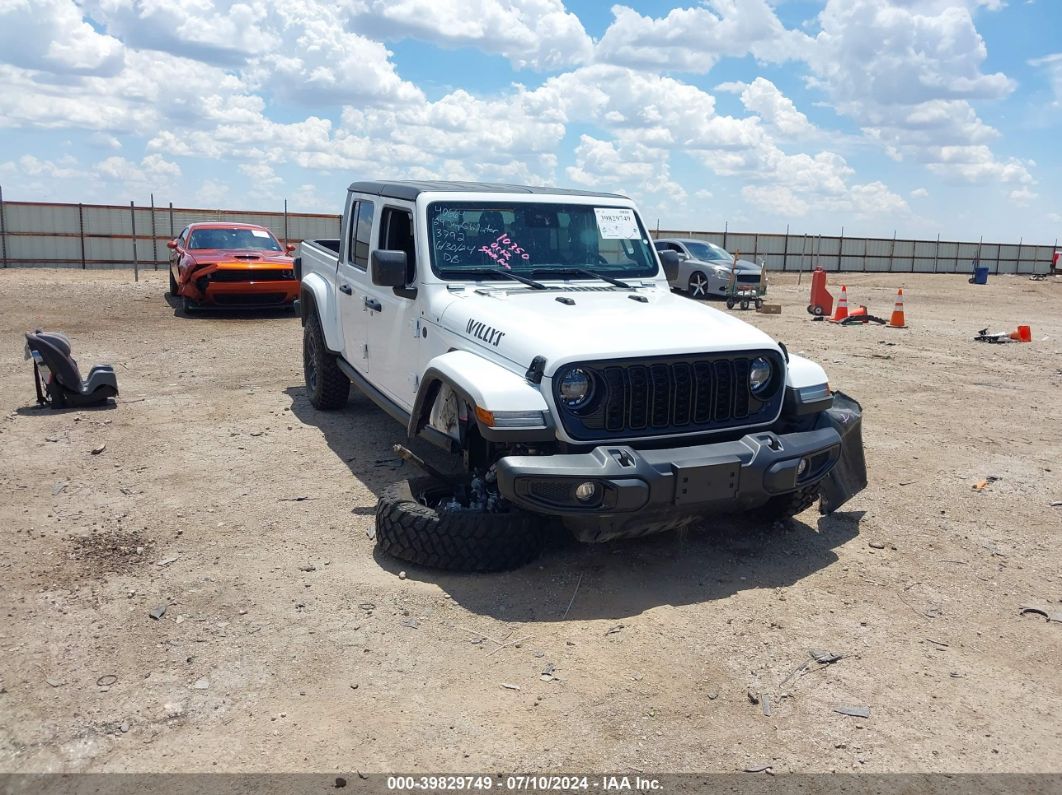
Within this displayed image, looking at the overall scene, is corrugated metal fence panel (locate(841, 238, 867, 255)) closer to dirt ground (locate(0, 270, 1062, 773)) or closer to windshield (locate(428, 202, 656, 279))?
dirt ground (locate(0, 270, 1062, 773))

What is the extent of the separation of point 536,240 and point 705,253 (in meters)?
17.1

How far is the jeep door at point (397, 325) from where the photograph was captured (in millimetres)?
5758

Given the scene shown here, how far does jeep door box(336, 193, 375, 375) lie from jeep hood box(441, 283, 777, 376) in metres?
1.57

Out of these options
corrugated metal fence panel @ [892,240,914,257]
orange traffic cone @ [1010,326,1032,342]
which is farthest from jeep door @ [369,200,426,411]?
corrugated metal fence panel @ [892,240,914,257]

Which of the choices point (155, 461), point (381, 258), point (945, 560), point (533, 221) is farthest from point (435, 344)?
point (945, 560)

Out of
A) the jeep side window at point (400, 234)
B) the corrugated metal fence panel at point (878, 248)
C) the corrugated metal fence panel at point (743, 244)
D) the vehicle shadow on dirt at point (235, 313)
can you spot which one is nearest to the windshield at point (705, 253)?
the vehicle shadow on dirt at point (235, 313)

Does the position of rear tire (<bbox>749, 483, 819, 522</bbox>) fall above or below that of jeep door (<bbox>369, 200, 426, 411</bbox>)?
below

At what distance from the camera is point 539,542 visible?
471cm

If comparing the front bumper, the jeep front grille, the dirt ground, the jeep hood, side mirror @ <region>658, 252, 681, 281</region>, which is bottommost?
the dirt ground

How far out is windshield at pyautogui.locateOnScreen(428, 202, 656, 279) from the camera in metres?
5.80

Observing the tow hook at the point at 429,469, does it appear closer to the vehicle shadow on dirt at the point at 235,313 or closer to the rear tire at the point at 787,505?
the rear tire at the point at 787,505

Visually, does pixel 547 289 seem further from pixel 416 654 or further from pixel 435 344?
pixel 416 654

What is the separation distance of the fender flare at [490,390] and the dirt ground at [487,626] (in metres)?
0.86

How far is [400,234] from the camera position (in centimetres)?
621
